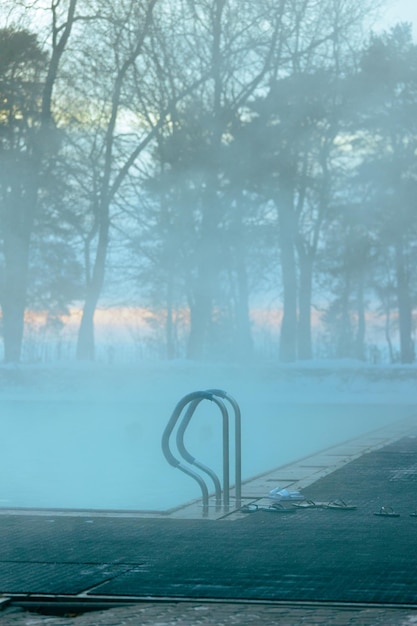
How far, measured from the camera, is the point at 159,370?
77.4 feet

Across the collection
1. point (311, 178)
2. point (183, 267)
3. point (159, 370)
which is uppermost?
point (311, 178)

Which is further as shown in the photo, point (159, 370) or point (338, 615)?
point (159, 370)

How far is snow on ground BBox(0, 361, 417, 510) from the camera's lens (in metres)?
9.05

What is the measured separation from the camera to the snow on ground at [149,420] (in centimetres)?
905

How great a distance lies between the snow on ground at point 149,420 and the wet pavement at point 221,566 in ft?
4.65

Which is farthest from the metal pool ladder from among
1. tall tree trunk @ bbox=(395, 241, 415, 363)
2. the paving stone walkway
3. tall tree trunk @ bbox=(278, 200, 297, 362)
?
tall tree trunk @ bbox=(395, 241, 415, 363)

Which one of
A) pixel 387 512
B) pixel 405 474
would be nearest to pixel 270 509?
pixel 387 512

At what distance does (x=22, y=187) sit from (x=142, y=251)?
19.3 feet

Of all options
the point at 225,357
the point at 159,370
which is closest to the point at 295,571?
the point at 159,370

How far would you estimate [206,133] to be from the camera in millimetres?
25484

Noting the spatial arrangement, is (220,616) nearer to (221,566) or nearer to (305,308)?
(221,566)

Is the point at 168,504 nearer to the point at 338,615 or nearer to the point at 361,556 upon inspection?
the point at 361,556

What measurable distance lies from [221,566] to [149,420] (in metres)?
11.8

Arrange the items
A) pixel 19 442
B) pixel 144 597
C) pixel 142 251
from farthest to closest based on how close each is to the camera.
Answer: pixel 142 251 < pixel 19 442 < pixel 144 597
